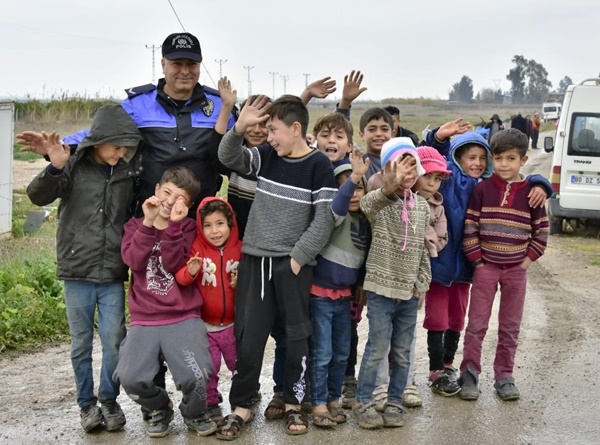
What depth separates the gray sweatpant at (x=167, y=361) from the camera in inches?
180

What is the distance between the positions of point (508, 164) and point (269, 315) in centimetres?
202

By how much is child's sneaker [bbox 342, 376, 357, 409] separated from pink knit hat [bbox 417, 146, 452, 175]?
159 cm

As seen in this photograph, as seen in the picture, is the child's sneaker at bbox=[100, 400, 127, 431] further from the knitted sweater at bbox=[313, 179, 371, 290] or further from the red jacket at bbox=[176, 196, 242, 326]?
the knitted sweater at bbox=[313, 179, 371, 290]

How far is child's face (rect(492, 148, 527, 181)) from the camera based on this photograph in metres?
5.41

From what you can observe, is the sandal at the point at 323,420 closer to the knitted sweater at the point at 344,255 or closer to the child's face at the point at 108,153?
the knitted sweater at the point at 344,255

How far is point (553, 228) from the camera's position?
14.1 metres

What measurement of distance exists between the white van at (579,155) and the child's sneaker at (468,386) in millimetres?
8752

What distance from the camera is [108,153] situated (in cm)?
482

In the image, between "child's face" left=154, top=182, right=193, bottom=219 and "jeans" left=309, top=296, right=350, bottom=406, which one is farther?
"jeans" left=309, top=296, right=350, bottom=406

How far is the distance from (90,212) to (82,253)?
262 millimetres

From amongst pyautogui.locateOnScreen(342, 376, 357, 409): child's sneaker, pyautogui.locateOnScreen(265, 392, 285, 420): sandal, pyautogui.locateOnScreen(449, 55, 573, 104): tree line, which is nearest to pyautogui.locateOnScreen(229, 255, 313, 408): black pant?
pyautogui.locateOnScreen(265, 392, 285, 420): sandal

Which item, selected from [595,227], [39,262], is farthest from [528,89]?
[39,262]

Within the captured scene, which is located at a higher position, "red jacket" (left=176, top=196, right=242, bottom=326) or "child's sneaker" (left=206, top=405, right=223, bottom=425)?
"red jacket" (left=176, top=196, right=242, bottom=326)

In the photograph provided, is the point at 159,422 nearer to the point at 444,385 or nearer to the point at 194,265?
the point at 194,265
